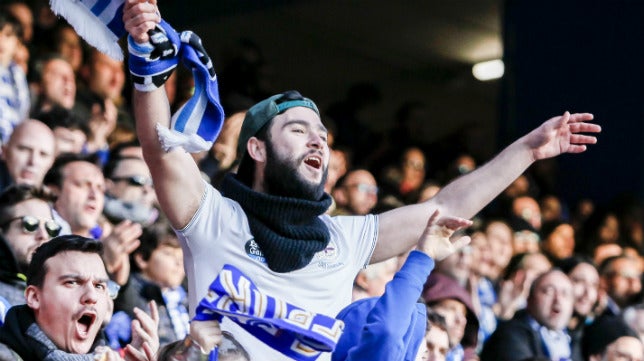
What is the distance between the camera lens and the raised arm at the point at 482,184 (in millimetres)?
4422

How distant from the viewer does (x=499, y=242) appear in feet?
26.2

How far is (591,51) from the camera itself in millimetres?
11633

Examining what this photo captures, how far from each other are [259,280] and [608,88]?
8006mm

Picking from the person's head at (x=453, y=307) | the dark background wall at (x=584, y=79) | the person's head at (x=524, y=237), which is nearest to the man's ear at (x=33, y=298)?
the person's head at (x=453, y=307)

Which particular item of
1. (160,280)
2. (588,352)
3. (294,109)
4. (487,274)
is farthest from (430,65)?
(294,109)

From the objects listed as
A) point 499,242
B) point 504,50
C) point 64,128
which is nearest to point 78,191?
point 64,128

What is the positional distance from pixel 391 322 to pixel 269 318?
0.32m

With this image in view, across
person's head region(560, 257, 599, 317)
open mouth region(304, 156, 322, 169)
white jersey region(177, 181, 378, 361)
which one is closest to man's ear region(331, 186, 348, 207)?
person's head region(560, 257, 599, 317)

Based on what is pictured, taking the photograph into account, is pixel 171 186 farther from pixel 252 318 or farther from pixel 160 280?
pixel 160 280

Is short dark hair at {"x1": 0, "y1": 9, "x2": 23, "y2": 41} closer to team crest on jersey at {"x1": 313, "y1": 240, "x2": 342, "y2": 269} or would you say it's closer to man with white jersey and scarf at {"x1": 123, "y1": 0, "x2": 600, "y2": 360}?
man with white jersey and scarf at {"x1": 123, "y1": 0, "x2": 600, "y2": 360}

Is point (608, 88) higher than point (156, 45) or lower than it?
higher

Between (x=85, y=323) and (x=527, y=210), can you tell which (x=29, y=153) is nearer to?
(x=85, y=323)

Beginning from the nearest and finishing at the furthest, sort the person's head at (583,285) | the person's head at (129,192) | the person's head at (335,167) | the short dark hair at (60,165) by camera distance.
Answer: the short dark hair at (60,165), the person's head at (129,192), the person's head at (583,285), the person's head at (335,167)

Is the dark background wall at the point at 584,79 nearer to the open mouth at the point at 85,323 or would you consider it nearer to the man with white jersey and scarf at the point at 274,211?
the man with white jersey and scarf at the point at 274,211
